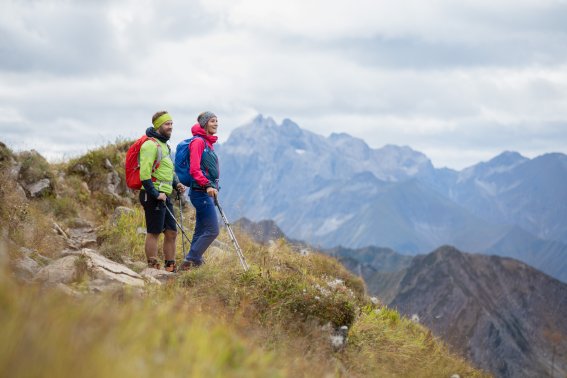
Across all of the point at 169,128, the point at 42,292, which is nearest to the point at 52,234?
the point at 169,128

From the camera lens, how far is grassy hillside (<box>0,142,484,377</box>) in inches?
120

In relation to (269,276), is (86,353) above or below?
above

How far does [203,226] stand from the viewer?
9500mm

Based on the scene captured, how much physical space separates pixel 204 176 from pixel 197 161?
0.25 meters

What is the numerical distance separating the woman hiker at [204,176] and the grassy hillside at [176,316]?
1.49ft

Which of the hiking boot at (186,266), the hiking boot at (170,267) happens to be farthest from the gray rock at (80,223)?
the hiking boot at (186,266)

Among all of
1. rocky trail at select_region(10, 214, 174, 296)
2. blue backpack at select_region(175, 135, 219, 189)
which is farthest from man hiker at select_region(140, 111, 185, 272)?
rocky trail at select_region(10, 214, 174, 296)

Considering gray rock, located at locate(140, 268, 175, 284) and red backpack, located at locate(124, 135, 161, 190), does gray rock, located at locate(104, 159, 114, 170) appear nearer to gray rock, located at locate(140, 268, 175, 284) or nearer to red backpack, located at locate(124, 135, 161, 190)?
red backpack, located at locate(124, 135, 161, 190)

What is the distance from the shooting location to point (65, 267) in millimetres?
7234

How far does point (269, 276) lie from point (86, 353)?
5013 millimetres

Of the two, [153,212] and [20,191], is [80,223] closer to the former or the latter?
[20,191]

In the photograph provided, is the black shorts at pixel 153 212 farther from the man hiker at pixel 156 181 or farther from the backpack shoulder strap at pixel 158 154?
the backpack shoulder strap at pixel 158 154

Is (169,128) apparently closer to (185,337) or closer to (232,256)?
(232,256)

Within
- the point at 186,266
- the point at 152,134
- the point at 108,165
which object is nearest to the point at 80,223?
the point at 108,165
